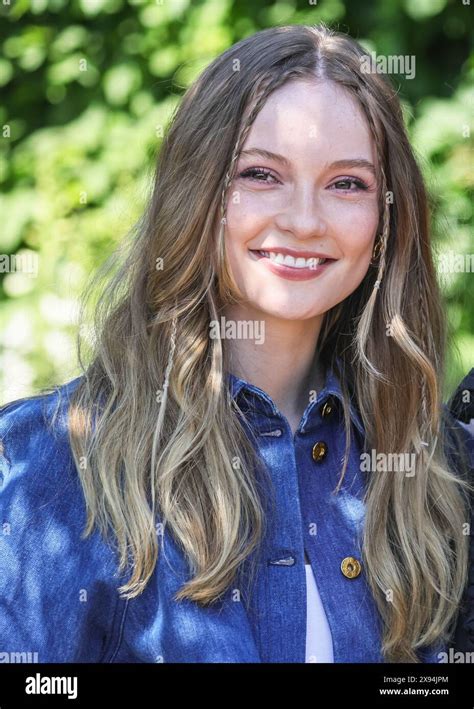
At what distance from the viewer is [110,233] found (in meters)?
4.05

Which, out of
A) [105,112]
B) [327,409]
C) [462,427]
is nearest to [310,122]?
[327,409]

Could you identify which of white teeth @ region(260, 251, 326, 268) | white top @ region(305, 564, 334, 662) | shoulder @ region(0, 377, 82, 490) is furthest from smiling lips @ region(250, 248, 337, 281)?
white top @ region(305, 564, 334, 662)

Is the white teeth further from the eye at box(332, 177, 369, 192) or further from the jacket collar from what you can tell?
the jacket collar

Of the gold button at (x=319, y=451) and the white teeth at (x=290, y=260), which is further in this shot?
the gold button at (x=319, y=451)

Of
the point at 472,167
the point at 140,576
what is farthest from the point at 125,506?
the point at 472,167

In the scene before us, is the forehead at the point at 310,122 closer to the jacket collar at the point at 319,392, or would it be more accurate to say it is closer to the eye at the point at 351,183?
the eye at the point at 351,183

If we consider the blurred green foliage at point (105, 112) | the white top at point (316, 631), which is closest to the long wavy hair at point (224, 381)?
the white top at point (316, 631)

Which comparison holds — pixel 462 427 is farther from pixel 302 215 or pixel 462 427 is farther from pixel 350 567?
pixel 302 215

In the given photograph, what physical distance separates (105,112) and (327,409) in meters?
2.10

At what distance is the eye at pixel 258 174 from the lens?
2125 mm

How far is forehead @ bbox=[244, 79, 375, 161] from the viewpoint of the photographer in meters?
2.10

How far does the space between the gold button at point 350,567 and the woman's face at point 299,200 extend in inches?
18.3

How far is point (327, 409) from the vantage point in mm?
2305
